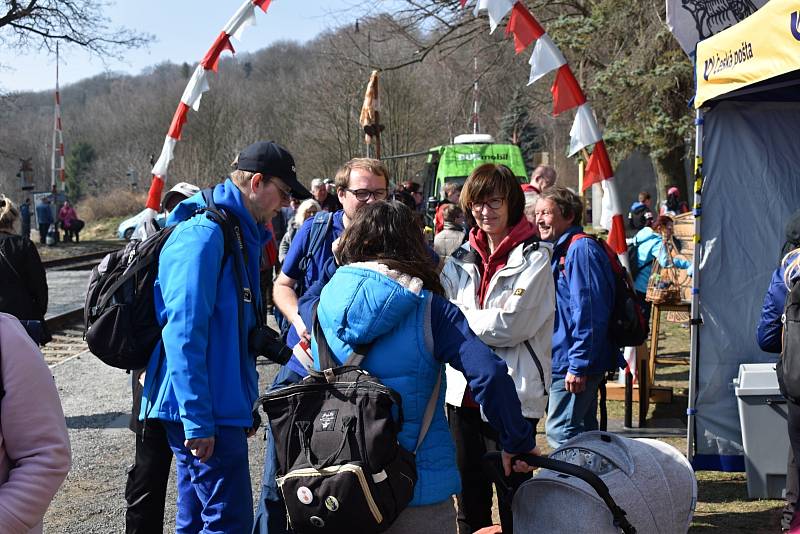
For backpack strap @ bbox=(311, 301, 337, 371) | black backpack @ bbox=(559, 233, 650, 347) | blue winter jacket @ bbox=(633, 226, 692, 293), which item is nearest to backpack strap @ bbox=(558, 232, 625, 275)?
black backpack @ bbox=(559, 233, 650, 347)

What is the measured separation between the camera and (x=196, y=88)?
359 inches

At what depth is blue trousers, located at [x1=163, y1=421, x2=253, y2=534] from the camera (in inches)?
136

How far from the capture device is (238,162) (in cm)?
375

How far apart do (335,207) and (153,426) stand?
5.08 metres

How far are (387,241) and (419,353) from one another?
40 cm

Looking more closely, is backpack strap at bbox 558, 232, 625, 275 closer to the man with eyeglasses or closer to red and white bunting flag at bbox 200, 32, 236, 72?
the man with eyeglasses

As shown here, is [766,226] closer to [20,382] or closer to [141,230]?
[20,382]

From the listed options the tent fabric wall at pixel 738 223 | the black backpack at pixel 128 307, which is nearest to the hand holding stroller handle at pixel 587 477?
the black backpack at pixel 128 307

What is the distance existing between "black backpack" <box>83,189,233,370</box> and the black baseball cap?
0.73 feet

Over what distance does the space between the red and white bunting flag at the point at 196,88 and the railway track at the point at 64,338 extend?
3907 mm

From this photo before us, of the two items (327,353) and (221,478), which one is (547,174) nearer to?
(221,478)

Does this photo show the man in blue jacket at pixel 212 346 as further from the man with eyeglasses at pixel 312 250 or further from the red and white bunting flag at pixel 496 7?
the red and white bunting flag at pixel 496 7

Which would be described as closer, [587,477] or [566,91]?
[587,477]

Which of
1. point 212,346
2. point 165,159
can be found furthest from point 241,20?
point 212,346
